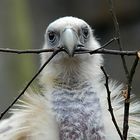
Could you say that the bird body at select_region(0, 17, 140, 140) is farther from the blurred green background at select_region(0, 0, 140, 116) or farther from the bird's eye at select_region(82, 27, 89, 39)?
the blurred green background at select_region(0, 0, 140, 116)

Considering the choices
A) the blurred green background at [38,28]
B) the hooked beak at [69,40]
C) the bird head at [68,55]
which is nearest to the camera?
the hooked beak at [69,40]

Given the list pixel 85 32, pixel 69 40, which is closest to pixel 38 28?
pixel 85 32

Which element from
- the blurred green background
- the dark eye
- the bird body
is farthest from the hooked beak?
the blurred green background

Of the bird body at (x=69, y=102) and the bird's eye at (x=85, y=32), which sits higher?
the bird's eye at (x=85, y=32)

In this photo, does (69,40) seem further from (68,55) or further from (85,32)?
(85,32)

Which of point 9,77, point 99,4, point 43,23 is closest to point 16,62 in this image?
point 9,77

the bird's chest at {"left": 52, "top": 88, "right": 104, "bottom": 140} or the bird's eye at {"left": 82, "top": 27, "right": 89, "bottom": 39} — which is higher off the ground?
the bird's eye at {"left": 82, "top": 27, "right": 89, "bottom": 39}

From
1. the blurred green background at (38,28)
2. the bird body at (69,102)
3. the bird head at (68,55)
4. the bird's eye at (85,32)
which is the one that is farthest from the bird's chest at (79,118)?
the blurred green background at (38,28)

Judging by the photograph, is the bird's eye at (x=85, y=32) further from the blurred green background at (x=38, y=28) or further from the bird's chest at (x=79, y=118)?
the blurred green background at (x=38, y=28)
